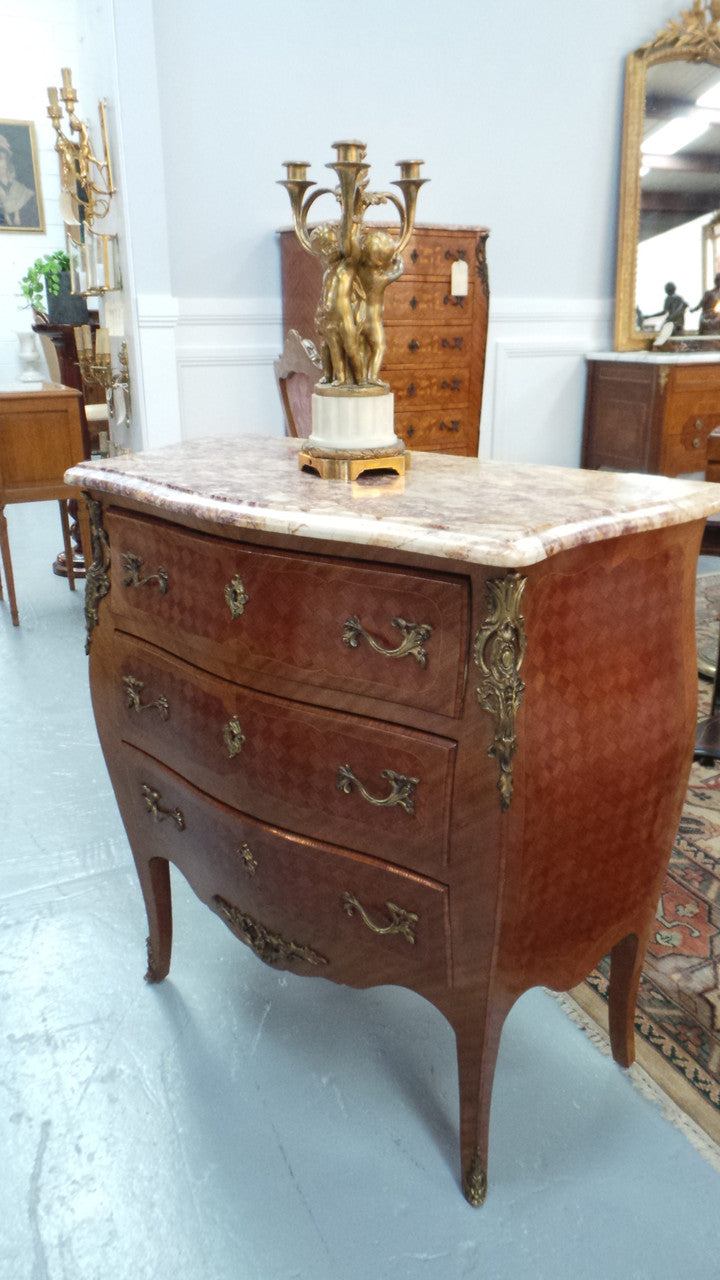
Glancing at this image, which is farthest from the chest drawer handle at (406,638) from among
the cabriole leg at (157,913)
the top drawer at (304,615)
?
the cabriole leg at (157,913)

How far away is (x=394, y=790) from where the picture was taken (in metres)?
1.20

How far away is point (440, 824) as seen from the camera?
1176mm

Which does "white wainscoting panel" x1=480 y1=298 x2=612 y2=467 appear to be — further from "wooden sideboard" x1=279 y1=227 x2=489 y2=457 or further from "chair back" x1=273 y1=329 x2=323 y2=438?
"chair back" x1=273 y1=329 x2=323 y2=438

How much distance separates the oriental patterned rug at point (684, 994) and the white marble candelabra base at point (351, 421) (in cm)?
122

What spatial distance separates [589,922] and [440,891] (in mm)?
289

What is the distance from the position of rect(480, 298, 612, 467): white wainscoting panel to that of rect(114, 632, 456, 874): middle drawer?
3.85m

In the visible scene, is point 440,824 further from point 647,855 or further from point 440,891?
point 647,855

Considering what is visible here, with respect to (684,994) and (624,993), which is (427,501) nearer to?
(624,993)

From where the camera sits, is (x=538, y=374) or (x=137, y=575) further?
(x=538, y=374)

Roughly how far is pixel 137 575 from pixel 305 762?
1.51 feet

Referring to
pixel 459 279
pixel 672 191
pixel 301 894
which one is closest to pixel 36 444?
pixel 459 279

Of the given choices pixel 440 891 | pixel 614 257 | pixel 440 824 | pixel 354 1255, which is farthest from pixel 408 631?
pixel 614 257

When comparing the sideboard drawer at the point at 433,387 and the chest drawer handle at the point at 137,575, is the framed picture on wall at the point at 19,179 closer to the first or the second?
the sideboard drawer at the point at 433,387

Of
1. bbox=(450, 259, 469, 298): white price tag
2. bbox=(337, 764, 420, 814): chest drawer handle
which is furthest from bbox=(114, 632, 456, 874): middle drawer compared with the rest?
bbox=(450, 259, 469, 298): white price tag
